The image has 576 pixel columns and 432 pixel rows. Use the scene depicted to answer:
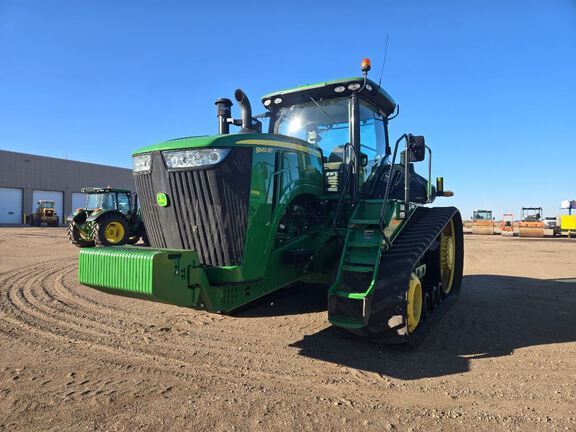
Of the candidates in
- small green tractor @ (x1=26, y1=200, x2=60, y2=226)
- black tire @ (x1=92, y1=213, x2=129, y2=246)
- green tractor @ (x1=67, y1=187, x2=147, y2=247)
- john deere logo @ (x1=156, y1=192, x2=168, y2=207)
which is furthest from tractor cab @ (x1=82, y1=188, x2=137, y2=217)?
small green tractor @ (x1=26, y1=200, x2=60, y2=226)

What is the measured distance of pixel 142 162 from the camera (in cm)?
391

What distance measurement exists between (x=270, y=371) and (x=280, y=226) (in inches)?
54.8

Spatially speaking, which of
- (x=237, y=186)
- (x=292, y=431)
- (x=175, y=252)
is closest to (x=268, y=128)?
(x=237, y=186)

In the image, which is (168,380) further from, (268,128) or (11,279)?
(11,279)

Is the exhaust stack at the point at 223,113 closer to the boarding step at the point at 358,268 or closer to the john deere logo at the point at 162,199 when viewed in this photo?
the john deere logo at the point at 162,199

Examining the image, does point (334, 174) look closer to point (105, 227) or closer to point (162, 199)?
point (162, 199)

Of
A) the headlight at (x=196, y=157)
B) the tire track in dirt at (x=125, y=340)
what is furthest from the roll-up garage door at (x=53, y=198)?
the headlight at (x=196, y=157)

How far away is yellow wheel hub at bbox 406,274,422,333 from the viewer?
4102mm

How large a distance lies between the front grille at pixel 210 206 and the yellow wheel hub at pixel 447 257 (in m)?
3.62

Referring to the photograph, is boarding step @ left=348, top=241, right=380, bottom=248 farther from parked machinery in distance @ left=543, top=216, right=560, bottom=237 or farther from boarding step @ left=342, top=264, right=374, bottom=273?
parked machinery in distance @ left=543, top=216, right=560, bottom=237

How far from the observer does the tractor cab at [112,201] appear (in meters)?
15.3

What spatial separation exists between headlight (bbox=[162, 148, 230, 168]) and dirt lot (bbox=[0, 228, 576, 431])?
1.76 m

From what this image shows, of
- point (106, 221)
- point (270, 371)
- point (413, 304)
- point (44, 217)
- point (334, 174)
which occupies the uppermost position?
point (334, 174)

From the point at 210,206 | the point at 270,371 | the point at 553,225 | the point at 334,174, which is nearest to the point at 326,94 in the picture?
the point at 334,174
